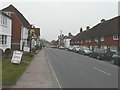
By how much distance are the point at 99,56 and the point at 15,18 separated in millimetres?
22206

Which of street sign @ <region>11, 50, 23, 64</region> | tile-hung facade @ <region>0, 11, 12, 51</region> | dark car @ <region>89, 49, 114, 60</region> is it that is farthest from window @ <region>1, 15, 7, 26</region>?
street sign @ <region>11, 50, 23, 64</region>

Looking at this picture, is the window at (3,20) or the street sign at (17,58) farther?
the window at (3,20)

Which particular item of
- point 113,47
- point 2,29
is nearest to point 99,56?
point 2,29

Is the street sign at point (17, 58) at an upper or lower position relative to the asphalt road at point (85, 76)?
upper

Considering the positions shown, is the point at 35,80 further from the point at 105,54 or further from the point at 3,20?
the point at 3,20

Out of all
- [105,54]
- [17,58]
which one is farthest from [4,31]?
[17,58]

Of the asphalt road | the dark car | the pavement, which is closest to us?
the pavement

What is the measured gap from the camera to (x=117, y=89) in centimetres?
1097

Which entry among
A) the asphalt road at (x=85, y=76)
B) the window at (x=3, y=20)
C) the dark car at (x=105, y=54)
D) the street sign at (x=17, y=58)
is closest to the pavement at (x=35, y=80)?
the asphalt road at (x=85, y=76)

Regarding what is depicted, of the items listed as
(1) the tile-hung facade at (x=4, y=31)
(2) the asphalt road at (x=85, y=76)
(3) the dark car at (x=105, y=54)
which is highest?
(1) the tile-hung facade at (x=4, y=31)

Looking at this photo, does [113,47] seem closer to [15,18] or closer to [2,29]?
[15,18]

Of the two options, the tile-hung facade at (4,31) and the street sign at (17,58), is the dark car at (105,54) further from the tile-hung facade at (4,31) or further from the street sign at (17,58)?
the street sign at (17,58)

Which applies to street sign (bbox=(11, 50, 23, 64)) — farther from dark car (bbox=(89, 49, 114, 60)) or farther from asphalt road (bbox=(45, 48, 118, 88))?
dark car (bbox=(89, 49, 114, 60))

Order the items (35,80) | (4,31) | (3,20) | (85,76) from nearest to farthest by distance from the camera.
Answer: (35,80) < (85,76) < (3,20) < (4,31)
